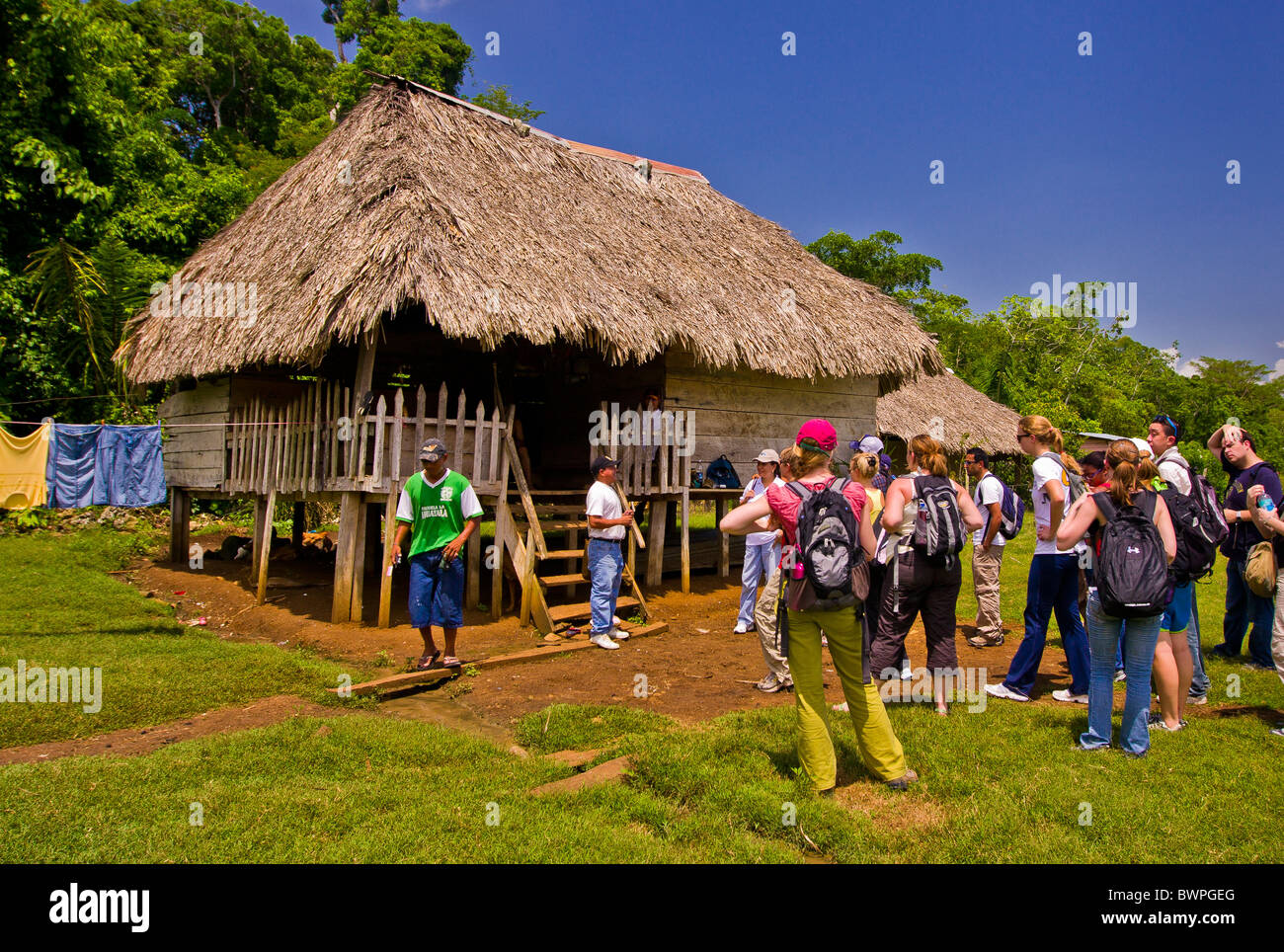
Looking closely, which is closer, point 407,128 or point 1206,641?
point 1206,641

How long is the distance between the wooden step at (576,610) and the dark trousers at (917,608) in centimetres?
348

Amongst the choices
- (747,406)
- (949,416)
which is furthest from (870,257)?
(747,406)

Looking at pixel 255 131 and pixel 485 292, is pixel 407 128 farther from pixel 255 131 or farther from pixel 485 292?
pixel 255 131

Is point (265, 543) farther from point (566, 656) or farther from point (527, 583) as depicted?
point (566, 656)

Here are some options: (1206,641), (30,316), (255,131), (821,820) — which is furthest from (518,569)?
(255,131)

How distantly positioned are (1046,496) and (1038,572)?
1.75 feet

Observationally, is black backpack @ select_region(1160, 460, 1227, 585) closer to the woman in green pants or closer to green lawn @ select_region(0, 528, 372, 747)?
the woman in green pants

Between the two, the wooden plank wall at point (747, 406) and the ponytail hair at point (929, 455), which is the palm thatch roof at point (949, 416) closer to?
the wooden plank wall at point (747, 406)

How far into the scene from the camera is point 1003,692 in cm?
586

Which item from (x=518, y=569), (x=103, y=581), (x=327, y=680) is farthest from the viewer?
(x=103, y=581)

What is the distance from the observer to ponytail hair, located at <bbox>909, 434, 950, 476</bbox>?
521 cm

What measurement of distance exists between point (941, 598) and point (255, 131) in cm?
3388
